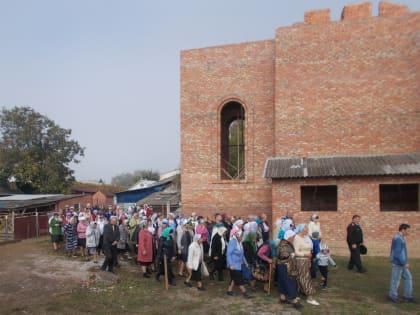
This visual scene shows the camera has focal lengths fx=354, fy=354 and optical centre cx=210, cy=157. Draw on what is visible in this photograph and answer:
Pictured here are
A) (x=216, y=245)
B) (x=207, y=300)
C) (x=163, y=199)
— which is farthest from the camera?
(x=163, y=199)

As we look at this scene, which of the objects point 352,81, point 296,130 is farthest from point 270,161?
point 352,81

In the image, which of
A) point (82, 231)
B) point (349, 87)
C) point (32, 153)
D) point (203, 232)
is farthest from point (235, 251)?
point (32, 153)

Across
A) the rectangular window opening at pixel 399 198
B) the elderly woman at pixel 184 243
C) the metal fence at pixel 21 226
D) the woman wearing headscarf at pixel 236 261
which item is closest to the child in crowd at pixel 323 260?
the woman wearing headscarf at pixel 236 261

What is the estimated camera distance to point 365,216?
13.2m

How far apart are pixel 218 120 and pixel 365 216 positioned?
8083 millimetres

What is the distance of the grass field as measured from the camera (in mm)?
7285

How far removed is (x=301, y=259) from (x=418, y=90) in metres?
10.8

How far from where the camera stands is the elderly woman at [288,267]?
739cm

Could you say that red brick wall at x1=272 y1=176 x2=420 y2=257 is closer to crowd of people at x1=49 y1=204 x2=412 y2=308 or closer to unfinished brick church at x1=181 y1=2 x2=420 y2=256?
unfinished brick church at x1=181 y1=2 x2=420 y2=256

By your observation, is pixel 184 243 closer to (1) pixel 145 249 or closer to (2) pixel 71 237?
(1) pixel 145 249

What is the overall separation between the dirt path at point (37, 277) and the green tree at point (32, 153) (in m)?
24.4

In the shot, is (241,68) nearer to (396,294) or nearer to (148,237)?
(148,237)

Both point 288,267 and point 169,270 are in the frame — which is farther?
point 169,270

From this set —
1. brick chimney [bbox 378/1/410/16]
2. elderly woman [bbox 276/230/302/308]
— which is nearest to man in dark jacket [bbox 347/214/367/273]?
elderly woman [bbox 276/230/302/308]
